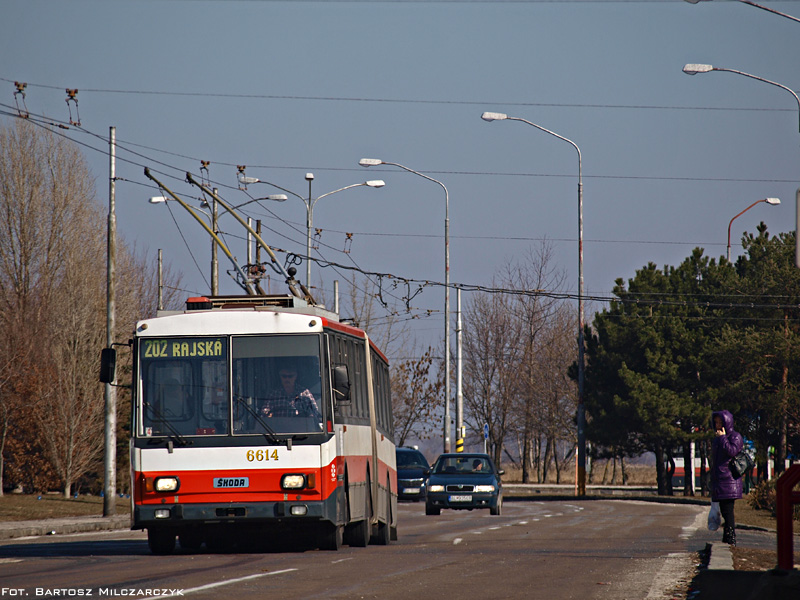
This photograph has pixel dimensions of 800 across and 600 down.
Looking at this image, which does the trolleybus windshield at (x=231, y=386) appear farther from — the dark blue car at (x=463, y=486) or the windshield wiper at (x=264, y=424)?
the dark blue car at (x=463, y=486)

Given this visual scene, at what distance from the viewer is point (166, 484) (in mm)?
15922

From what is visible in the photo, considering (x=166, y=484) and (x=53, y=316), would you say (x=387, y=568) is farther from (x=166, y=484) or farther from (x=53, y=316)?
(x=53, y=316)

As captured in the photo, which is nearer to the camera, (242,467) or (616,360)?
(242,467)

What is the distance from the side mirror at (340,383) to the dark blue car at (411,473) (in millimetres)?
27025

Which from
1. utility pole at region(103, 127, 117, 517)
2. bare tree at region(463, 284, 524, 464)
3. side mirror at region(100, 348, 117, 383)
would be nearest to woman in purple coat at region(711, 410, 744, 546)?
side mirror at region(100, 348, 117, 383)

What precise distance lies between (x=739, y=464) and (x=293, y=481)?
574cm

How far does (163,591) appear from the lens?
11.1 meters

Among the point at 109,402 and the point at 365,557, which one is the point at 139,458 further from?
the point at 109,402

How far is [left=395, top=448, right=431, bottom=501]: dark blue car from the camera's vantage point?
4366 cm

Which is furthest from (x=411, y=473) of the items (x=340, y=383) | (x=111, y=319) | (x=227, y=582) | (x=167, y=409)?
(x=227, y=582)

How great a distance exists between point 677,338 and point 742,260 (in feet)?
16.6

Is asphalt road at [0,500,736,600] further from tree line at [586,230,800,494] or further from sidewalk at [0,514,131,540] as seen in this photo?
tree line at [586,230,800,494]

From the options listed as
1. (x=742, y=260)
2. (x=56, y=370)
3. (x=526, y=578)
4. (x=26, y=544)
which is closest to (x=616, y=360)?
(x=742, y=260)

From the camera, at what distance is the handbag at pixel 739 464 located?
16609 mm
